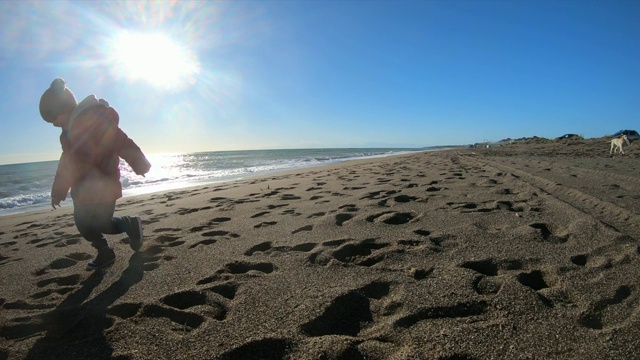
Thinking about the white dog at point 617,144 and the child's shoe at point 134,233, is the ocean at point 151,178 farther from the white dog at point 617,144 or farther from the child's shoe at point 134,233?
the white dog at point 617,144

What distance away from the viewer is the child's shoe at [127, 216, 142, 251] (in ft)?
10.8

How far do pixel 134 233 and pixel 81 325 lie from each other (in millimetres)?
1419

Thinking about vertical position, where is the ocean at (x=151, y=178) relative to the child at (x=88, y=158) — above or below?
below

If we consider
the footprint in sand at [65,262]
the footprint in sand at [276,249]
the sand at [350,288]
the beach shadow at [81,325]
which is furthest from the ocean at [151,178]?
the footprint in sand at [276,249]

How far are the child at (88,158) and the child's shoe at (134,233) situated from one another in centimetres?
16

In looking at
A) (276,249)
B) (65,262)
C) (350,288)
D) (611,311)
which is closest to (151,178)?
(65,262)

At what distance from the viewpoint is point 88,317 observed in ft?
6.82

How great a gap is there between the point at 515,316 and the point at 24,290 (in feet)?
11.2

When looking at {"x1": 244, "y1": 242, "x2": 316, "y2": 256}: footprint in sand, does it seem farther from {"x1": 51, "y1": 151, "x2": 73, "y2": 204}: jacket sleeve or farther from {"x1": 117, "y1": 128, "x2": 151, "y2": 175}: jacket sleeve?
{"x1": 51, "y1": 151, "x2": 73, "y2": 204}: jacket sleeve

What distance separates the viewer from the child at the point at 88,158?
3.02 m

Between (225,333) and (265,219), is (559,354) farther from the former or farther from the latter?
(265,219)

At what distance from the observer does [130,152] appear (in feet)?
10.7

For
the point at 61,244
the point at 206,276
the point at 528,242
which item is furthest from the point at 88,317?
the point at 528,242

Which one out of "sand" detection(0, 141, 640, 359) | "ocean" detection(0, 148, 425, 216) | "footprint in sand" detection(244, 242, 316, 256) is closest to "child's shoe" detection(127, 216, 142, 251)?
"sand" detection(0, 141, 640, 359)
